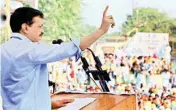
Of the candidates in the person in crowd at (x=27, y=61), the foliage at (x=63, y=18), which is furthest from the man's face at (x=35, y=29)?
the foliage at (x=63, y=18)

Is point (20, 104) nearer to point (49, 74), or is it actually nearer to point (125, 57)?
point (49, 74)

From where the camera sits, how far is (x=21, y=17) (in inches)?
66.6

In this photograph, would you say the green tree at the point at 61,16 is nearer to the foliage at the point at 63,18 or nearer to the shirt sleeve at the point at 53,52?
the foliage at the point at 63,18

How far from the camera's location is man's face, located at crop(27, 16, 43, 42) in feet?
5.58

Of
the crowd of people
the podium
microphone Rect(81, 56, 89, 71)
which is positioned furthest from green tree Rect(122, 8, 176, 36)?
the podium

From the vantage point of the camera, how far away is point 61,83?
1.96 metres

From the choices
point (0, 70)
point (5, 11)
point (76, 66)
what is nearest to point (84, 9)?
point (76, 66)

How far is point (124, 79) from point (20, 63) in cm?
67

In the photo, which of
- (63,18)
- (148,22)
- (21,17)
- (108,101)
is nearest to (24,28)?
(21,17)

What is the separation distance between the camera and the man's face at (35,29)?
1701mm

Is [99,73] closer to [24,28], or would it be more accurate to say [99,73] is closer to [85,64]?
[85,64]

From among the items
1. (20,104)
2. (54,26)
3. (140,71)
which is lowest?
(20,104)

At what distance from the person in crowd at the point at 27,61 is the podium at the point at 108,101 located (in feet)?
0.72

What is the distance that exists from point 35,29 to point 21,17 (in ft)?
0.33
